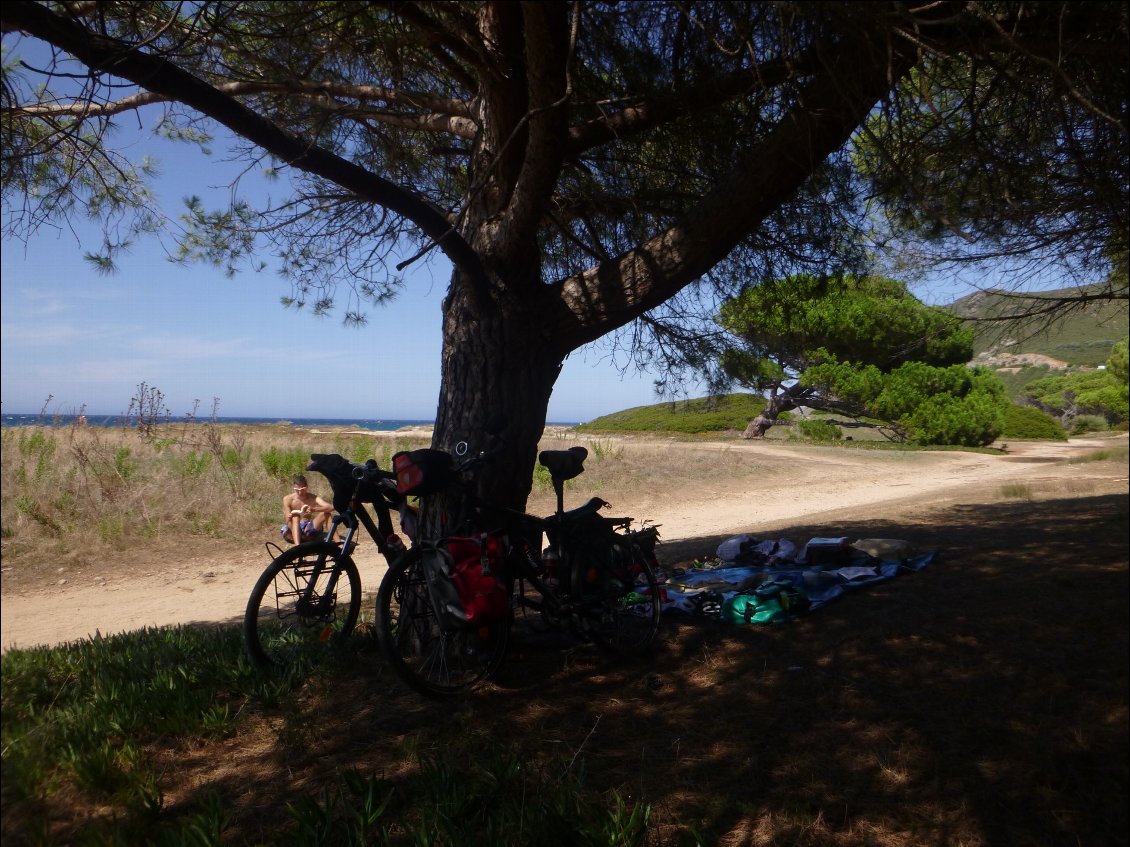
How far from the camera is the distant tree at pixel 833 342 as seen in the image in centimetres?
661

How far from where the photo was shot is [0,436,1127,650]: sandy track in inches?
267

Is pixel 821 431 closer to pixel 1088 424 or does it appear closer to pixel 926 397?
pixel 926 397

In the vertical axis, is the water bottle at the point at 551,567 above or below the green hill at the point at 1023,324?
below

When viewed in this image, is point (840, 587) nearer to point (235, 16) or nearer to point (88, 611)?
point (235, 16)

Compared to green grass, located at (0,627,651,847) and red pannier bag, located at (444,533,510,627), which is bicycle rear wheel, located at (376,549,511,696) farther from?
green grass, located at (0,627,651,847)

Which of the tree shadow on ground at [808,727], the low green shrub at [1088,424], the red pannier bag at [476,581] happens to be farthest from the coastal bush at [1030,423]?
the red pannier bag at [476,581]

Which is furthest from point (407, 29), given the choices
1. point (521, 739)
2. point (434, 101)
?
point (521, 739)

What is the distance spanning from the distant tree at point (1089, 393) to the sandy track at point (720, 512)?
4.69 ft

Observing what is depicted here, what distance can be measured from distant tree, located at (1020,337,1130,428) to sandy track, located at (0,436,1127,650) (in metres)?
1.43

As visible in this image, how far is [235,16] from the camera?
391cm

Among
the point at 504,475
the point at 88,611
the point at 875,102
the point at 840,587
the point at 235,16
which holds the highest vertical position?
the point at 235,16

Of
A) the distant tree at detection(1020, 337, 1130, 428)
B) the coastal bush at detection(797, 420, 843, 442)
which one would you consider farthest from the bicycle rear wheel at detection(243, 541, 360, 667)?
the coastal bush at detection(797, 420, 843, 442)

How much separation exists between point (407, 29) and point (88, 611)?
218 inches

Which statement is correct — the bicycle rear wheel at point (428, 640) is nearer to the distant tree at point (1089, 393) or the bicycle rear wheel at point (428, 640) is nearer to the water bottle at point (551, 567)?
the water bottle at point (551, 567)
